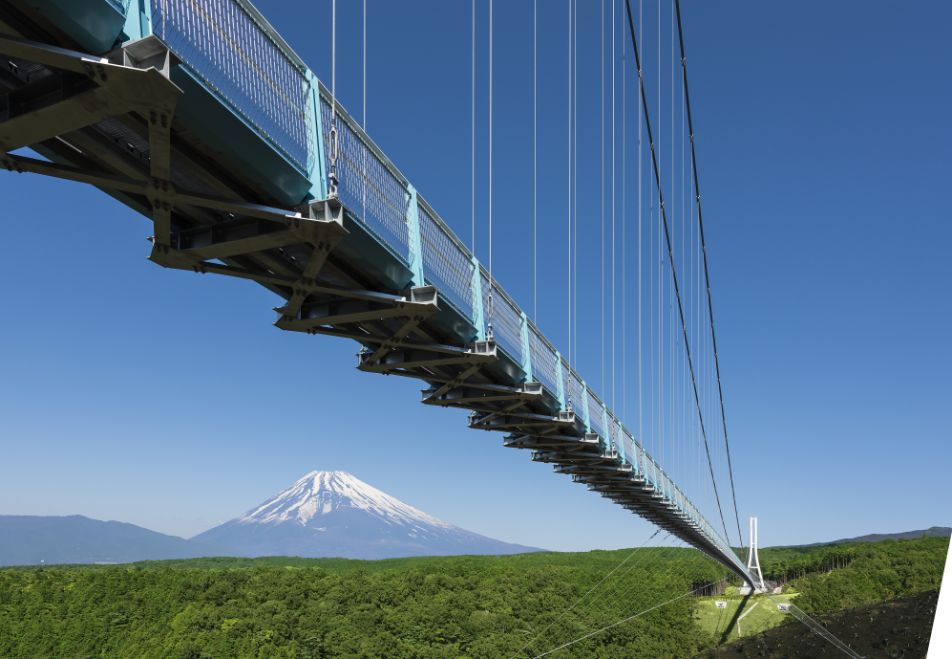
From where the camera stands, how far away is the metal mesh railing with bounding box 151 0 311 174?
21.0ft

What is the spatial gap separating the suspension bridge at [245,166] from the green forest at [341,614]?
4860 centimetres

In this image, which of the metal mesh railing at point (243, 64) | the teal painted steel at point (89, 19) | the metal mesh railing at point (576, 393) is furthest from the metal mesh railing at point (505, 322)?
the teal painted steel at point (89, 19)

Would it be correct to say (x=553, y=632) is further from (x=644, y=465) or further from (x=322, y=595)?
(x=644, y=465)

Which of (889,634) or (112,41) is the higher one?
(112,41)

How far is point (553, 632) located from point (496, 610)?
442cm

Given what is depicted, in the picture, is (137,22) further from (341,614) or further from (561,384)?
(341,614)

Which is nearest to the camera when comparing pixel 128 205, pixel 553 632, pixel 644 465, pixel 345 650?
pixel 128 205

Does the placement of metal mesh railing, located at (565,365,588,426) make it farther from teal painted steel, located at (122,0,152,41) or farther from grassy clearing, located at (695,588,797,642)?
grassy clearing, located at (695,588,797,642)

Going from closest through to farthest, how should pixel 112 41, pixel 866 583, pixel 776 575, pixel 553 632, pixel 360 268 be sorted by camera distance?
pixel 112 41 < pixel 360 268 < pixel 553 632 < pixel 866 583 < pixel 776 575

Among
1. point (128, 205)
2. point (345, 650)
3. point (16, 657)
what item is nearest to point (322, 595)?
point (345, 650)

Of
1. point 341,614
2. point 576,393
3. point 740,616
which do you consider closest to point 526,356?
point 576,393

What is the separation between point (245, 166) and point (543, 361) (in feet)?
34.9

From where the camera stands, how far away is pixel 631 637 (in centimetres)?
6444

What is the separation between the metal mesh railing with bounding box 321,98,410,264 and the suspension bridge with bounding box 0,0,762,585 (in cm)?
2
